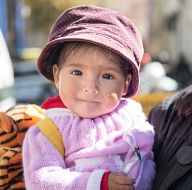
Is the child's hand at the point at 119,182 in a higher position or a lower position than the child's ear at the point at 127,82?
lower

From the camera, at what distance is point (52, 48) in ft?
6.19

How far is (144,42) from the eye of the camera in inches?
516

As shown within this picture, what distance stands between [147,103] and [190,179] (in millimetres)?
1955

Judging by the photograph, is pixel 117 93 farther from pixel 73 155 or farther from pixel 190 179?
pixel 190 179

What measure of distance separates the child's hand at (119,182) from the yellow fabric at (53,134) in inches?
8.4

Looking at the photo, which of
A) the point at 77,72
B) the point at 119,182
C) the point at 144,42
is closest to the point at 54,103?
the point at 77,72

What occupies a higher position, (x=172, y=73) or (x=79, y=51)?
(x=79, y=51)

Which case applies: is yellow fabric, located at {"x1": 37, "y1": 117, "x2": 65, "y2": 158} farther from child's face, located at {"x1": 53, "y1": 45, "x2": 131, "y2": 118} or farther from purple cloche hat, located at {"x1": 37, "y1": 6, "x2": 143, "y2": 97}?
purple cloche hat, located at {"x1": 37, "y1": 6, "x2": 143, "y2": 97}

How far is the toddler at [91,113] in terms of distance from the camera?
Result: 5.70 ft

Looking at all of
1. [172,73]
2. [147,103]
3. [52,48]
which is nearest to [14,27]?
[172,73]

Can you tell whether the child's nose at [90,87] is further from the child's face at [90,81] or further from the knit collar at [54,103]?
the knit collar at [54,103]

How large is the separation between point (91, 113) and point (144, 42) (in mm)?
11448

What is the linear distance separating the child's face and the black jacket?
23 centimetres

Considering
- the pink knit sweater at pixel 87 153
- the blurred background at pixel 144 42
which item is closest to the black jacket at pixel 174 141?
the pink knit sweater at pixel 87 153
